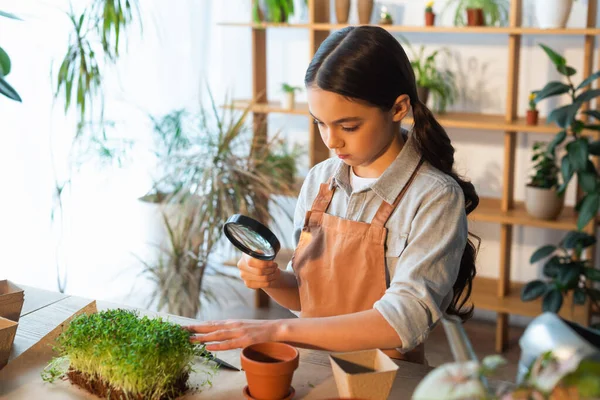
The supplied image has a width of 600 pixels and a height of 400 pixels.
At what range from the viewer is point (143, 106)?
13.5 feet

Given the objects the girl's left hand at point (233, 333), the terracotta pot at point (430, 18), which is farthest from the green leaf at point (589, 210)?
the girl's left hand at point (233, 333)

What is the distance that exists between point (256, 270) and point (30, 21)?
6.61 ft

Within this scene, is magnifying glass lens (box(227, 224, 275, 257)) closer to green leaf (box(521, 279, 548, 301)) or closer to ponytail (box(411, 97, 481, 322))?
ponytail (box(411, 97, 481, 322))

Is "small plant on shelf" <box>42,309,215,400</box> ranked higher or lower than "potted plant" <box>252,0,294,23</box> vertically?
lower

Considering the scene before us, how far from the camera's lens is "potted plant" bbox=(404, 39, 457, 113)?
3.90 m

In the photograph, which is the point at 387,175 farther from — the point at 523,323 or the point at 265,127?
the point at 523,323

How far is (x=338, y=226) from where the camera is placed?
6.18 feet

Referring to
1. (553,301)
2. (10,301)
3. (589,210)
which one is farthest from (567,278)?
(10,301)

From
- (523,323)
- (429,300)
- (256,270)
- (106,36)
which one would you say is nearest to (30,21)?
(106,36)

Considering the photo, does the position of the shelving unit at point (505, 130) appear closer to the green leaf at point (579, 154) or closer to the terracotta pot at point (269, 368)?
the green leaf at point (579, 154)

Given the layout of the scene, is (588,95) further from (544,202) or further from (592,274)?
(592,274)

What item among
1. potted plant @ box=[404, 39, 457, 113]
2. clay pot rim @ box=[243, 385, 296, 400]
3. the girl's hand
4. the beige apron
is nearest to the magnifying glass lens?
the girl's hand

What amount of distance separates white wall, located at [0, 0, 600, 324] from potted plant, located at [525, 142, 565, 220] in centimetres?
33

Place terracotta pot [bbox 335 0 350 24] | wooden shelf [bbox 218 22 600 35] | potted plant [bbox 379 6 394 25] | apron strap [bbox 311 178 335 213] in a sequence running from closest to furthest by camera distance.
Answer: apron strap [bbox 311 178 335 213]
wooden shelf [bbox 218 22 600 35]
potted plant [bbox 379 6 394 25]
terracotta pot [bbox 335 0 350 24]
